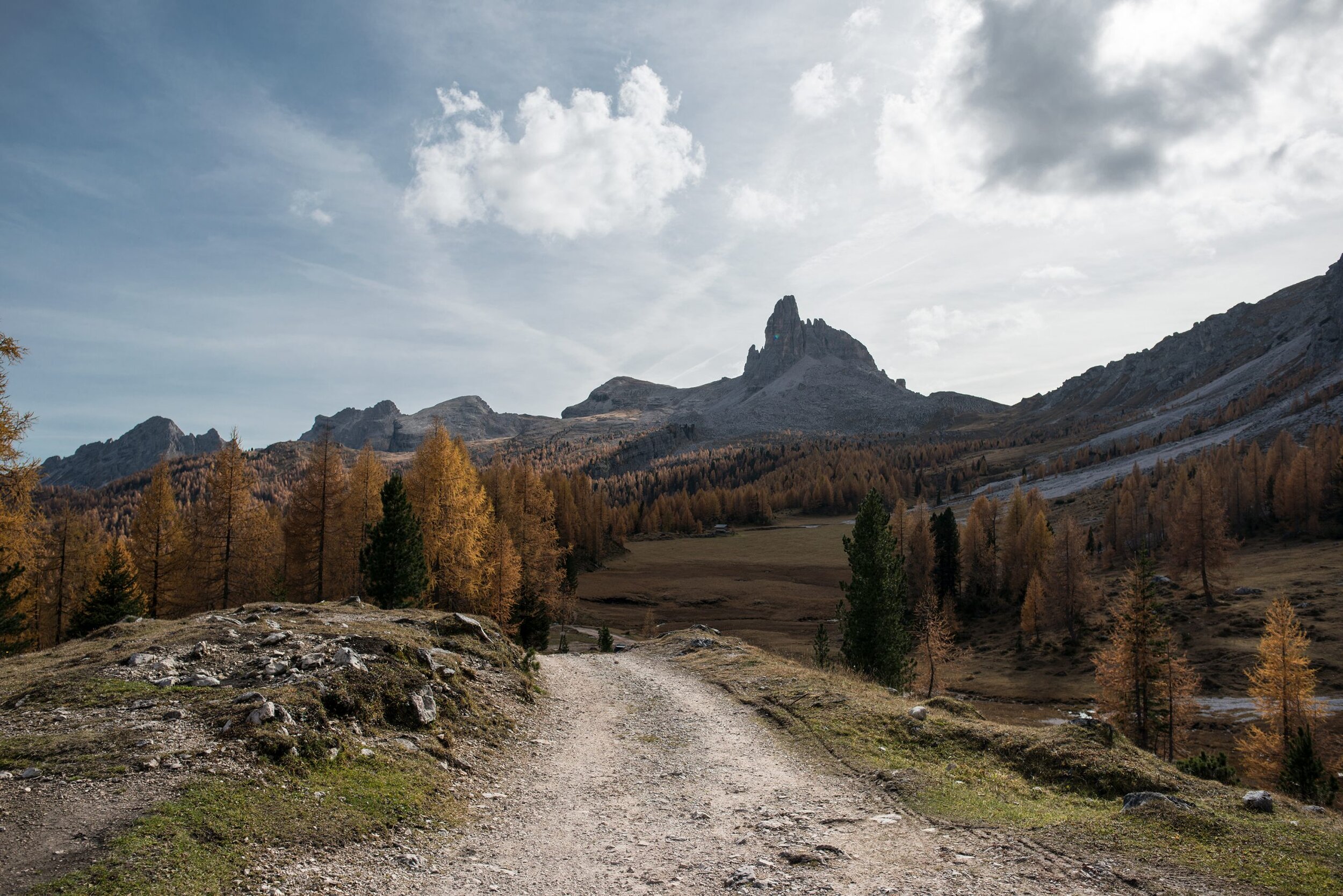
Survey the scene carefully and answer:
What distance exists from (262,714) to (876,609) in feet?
114

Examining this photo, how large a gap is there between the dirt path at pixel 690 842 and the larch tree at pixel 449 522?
23517 mm

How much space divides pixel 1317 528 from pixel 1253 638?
2640 inches

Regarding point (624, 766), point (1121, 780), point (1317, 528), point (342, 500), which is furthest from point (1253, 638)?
point (342, 500)

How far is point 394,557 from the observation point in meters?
32.8

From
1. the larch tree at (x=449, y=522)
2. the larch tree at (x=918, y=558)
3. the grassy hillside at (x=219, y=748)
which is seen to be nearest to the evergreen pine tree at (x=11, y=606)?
the grassy hillside at (x=219, y=748)

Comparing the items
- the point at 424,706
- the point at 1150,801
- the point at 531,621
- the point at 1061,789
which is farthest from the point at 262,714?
the point at 531,621

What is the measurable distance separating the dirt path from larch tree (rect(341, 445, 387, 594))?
30704 mm

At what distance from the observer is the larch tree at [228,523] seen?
37.6 m

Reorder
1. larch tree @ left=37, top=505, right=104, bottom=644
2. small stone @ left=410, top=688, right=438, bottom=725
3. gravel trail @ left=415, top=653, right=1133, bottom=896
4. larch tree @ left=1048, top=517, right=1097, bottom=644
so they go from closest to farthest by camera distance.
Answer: gravel trail @ left=415, top=653, right=1133, bottom=896 → small stone @ left=410, top=688, right=438, bottom=725 → larch tree @ left=37, top=505, right=104, bottom=644 → larch tree @ left=1048, top=517, right=1097, bottom=644

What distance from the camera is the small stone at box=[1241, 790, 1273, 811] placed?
11.4 metres

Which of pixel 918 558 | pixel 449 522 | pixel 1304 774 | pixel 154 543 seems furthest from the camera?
pixel 918 558

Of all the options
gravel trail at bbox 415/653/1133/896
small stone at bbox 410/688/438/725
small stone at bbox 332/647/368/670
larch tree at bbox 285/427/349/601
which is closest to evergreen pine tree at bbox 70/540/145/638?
larch tree at bbox 285/427/349/601

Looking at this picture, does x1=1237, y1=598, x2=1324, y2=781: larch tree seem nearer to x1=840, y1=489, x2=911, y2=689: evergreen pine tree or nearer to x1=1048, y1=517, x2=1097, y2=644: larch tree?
x1=840, y1=489, x2=911, y2=689: evergreen pine tree

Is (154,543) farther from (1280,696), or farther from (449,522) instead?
(1280,696)
